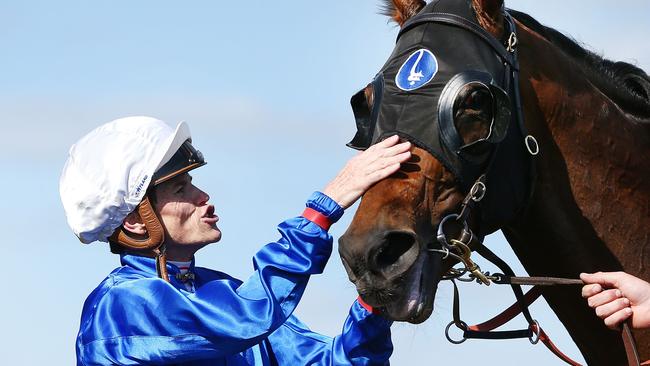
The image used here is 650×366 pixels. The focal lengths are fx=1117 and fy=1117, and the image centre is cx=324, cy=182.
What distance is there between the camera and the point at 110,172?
4598 millimetres

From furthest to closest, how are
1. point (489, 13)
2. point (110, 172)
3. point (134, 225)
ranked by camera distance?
point (134, 225)
point (110, 172)
point (489, 13)

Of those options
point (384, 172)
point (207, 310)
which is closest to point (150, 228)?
point (207, 310)

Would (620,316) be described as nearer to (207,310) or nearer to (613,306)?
(613,306)

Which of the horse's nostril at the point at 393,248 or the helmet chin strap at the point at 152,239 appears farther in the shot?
the helmet chin strap at the point at 152,239

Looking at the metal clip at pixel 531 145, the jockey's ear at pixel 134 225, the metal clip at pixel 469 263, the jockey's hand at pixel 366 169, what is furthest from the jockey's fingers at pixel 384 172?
the jockey's ear at pixel 134 225

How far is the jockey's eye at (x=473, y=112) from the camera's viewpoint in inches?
164

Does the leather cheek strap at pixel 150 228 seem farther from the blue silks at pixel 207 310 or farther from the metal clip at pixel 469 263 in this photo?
the metal clip at pixel 469 263

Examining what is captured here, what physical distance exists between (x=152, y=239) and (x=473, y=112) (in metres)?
1.45

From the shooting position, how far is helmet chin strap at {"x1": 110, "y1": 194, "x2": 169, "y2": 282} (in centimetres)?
467

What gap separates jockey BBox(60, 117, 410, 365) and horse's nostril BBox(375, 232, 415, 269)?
23cm

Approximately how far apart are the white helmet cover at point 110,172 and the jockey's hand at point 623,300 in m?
1.87

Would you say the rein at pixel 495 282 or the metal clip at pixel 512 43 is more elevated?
the metal clip at pixel 512 43

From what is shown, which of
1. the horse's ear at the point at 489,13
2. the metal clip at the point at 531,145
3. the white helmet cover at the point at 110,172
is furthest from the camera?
the white helmet cover at the point at 110,172

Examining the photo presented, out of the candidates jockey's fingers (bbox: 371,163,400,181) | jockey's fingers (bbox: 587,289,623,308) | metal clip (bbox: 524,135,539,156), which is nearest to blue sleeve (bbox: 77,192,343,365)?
jockey's fingers (bbox: 371,163,400,181)
